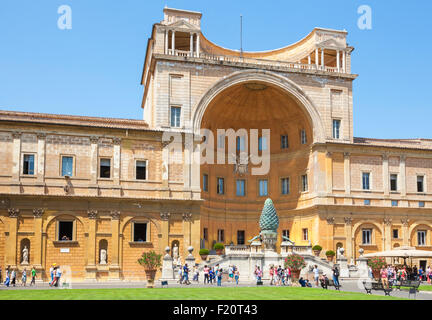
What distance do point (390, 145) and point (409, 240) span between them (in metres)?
8.60

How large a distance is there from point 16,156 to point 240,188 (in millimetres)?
21596

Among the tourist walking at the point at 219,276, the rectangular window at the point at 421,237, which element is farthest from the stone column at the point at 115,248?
the rectangular window at the point at 421,237

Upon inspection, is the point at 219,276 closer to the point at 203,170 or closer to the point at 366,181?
the point at 203,170

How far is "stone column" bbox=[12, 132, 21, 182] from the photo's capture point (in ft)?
137

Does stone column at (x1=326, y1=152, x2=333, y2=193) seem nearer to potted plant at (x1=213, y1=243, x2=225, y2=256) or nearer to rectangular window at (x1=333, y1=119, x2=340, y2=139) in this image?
rectangular window at (x1=333, y1=119, x2=340, y2=139)

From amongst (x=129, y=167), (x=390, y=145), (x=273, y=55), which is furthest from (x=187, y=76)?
(x=390, y=145)

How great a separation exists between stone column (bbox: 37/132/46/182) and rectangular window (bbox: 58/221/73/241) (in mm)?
3682

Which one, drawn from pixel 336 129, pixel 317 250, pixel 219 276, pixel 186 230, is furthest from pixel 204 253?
pixel 336 129

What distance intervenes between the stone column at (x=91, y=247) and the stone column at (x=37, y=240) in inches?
135

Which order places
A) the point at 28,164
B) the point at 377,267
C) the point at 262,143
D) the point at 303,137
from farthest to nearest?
1. the point at 262,143
2. the point at 303,137
3. the point at 28,164
4. the point at 377,267

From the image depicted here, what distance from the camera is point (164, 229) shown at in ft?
144

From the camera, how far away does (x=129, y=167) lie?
4438 centimetres

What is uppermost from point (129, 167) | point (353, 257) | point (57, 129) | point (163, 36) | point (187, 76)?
point (163, 36)
